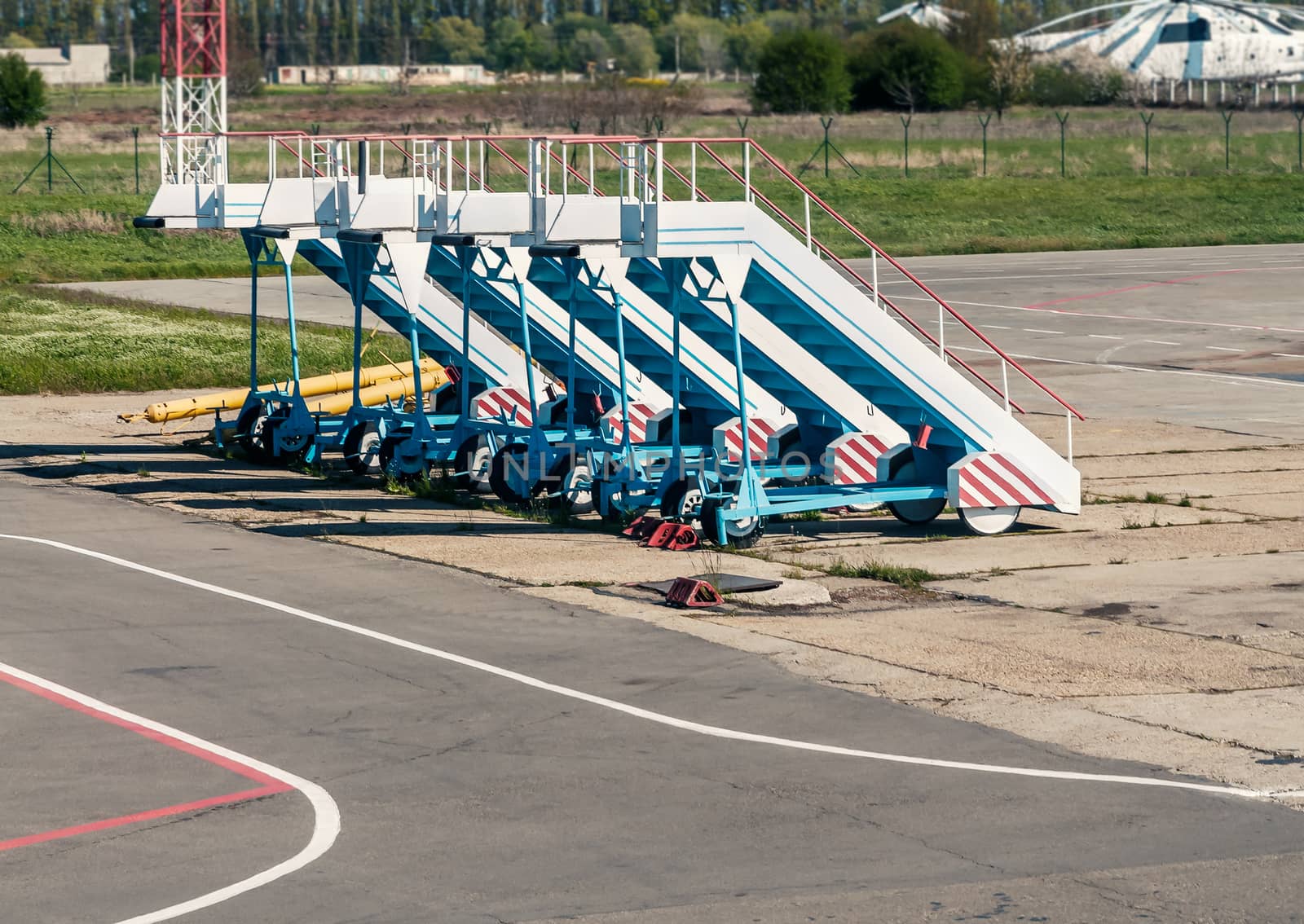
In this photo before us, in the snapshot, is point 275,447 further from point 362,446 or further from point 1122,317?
point 1122,317

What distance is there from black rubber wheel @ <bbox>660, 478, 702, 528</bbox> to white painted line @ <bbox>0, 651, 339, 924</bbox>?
879 centimetres

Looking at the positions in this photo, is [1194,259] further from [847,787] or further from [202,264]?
[847,787]

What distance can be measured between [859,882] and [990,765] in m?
2.90

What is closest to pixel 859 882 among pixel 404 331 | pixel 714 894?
pixel 714 894

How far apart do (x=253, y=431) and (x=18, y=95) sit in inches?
3181

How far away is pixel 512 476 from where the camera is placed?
84.6 ft

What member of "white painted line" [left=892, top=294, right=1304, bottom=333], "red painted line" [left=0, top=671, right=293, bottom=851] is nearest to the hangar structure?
"white painted line" [left=892, top=294, right=1304, bottom=333]

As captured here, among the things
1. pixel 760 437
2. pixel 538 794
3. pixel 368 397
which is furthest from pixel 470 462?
pixel 538 794

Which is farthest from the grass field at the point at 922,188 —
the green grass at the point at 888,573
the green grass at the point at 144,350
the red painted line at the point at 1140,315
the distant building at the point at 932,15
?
the green grass at the point at 888,573

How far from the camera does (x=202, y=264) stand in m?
65.3

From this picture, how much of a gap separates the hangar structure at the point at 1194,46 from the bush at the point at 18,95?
91115 millimetres

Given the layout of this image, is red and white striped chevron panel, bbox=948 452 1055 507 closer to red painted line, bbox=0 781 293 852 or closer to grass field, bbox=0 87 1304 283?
red painted line, bbox=0 781 293 852

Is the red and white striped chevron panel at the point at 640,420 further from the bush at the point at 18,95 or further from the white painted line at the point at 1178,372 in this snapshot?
the bush at the point at 18,95

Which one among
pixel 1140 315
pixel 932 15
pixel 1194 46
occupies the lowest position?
pixel 1140 315
